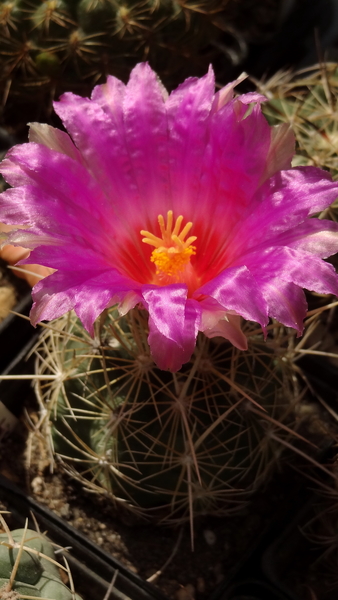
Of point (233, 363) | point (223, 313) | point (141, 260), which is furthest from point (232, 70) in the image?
point (223, 313)

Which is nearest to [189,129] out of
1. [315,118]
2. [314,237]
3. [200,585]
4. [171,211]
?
[171,211]

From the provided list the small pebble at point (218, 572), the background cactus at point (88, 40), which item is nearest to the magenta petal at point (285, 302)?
the small pebble at point (218, 572)

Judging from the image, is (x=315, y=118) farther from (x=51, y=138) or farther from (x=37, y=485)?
(x=37, y=485)

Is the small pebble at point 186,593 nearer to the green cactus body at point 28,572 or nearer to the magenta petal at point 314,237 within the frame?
the green cactus body at point 28,572

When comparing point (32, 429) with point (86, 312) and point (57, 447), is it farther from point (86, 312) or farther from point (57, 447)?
point (86, 312)

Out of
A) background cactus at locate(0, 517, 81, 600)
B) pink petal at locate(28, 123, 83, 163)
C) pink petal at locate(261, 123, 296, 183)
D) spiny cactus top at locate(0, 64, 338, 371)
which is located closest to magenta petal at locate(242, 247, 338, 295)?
spiny cactus top at locate(0, 64, 338, 371)

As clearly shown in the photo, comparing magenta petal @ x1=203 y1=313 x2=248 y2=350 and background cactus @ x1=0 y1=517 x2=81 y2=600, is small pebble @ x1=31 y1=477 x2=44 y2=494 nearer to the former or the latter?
background cactus @ x1=0 y1=517 x2=81 y2=600
